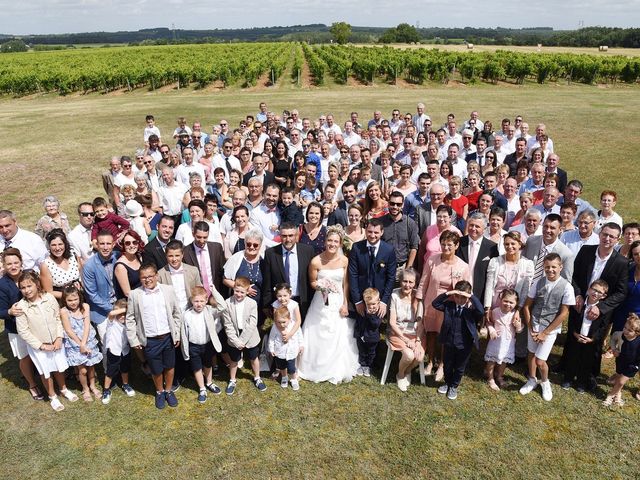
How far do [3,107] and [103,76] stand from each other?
8.72 m

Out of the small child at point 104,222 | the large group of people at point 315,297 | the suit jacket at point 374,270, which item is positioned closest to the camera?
the large group of people at point 315,297

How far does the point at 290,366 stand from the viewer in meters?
6.16

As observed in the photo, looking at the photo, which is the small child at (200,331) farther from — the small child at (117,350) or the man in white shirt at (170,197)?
the man in white shirt at (170,197)

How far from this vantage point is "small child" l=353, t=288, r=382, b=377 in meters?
5.90

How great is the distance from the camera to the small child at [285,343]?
5.83 meters

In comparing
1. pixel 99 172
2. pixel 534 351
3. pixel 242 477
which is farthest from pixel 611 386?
pixel 99 172

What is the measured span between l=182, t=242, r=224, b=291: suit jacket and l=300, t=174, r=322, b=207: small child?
2365 millimetres

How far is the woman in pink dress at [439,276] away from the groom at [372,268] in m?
0.46

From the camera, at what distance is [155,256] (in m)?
5.98

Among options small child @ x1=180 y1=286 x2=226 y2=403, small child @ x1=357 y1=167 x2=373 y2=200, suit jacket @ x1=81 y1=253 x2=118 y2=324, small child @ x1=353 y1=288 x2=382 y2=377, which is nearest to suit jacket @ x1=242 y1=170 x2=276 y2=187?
small child @ x1=357 y1=167 x2=373 y2=200

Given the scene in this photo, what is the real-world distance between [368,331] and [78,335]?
3.80m

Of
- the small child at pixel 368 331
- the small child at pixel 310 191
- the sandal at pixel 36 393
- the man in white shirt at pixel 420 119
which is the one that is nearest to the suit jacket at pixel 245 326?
the small child at pixel 368 331

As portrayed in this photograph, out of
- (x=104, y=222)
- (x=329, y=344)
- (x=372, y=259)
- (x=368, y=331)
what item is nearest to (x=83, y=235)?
(x=104, y=222)

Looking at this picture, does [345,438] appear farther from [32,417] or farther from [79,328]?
[32,417]
